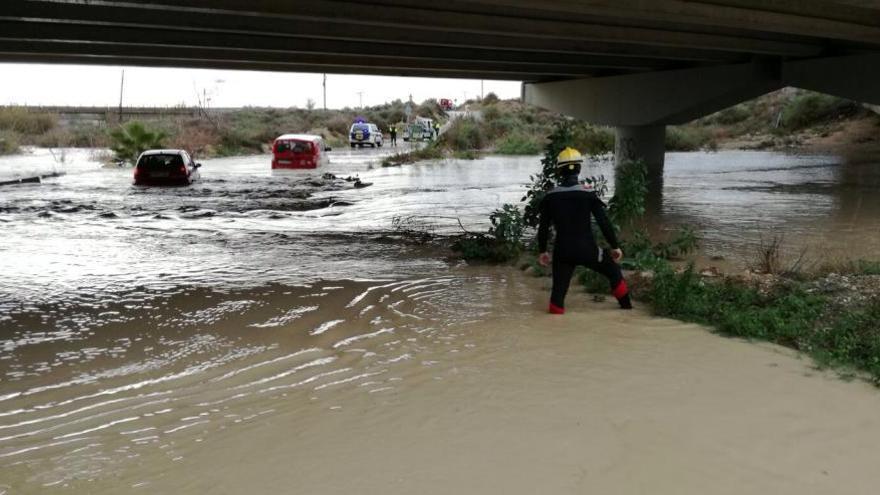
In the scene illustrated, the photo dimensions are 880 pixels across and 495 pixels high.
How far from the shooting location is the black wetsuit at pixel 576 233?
290 inches

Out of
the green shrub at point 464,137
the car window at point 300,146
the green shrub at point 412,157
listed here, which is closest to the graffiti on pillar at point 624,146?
the green shrub at point 412,157

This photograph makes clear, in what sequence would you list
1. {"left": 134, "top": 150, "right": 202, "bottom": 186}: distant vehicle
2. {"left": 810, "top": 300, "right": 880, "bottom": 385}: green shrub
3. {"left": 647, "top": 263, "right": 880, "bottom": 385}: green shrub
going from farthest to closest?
{"left": 134, "top": 150, "right": 202, "bottom": 186}: distant vehicle < {"left": 647, "top": 263, "right": 880, "bottom": 385}: green shrub < {"left": 810, "top": 300, "right": 880, "bottom": 385}: green shrub

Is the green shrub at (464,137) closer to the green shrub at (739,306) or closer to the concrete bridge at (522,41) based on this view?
the concrete bridge at (522,41)

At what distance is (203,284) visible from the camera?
939 cm

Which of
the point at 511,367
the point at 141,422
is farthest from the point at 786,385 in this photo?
the point at 141,422

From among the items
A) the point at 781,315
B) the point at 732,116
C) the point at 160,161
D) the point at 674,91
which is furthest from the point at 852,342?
the point at 732,116

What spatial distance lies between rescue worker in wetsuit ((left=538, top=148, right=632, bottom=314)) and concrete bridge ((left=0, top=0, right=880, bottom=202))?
161 inches

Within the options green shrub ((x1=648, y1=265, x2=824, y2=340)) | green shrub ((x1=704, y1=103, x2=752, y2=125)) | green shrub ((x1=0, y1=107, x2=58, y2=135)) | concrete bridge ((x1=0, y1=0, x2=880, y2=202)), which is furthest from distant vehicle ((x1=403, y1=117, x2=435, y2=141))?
green shrub ((x1=648, y1=265, x2=824, y2=340))

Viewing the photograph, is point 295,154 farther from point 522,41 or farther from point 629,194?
point 629,194

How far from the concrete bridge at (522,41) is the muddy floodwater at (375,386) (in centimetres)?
374

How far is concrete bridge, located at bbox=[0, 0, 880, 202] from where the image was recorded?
1130 cm

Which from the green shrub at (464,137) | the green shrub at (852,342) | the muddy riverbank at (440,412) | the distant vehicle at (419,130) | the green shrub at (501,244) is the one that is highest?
the distant vehicle at (419,130)

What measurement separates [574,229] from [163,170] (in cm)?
1795

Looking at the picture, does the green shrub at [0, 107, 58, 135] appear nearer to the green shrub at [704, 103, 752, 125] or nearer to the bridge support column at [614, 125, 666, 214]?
the bridge support column at [614, 125, 666, 214]
